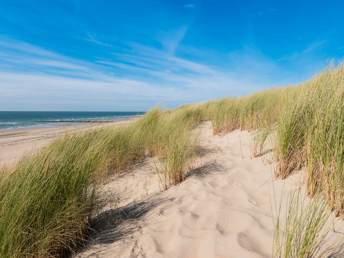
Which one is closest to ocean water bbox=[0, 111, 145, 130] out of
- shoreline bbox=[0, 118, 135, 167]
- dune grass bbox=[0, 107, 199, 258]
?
shoreline bbox=[0, 118, 135, 167]

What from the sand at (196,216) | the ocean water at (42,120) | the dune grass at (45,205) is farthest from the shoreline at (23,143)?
the sand at (196,216)

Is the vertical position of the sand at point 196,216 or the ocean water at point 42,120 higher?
the ocean water at point 42,120

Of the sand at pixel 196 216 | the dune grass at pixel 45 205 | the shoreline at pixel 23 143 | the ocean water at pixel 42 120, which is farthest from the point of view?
the ocean water at pixel 42 120

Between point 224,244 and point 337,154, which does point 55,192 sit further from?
point 337,154

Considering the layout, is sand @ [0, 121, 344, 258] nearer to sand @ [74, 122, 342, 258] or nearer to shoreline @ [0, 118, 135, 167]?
sand @ [74, 122, 342, 258]

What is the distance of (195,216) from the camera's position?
1642 millimetres

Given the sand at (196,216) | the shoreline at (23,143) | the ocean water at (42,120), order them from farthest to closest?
the ocean water at (42,120)
the shoreline at (23,143)
the sand at (196,216)

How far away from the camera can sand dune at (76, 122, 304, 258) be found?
1.32m

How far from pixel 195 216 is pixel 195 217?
0.05 feet

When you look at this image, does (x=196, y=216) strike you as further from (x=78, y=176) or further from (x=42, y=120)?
(x=42, y=120)

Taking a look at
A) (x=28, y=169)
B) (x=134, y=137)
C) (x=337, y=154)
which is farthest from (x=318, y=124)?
(x=134, y=137)

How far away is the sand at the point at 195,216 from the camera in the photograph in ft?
4.33

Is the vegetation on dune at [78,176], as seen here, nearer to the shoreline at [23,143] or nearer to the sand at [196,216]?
the sand at [196,216]

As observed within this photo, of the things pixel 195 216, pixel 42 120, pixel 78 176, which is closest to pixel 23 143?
pixel 78 176
